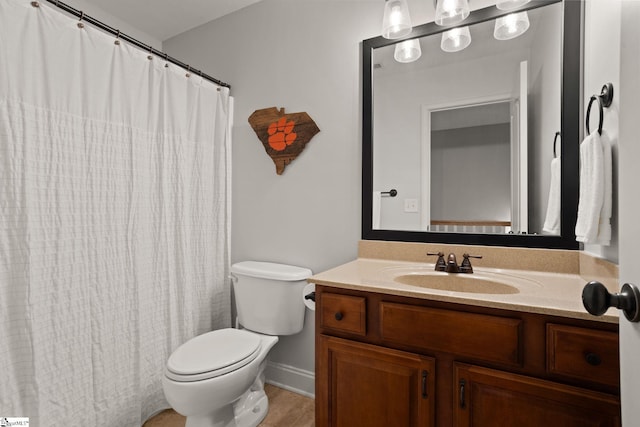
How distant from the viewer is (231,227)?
2.20 m

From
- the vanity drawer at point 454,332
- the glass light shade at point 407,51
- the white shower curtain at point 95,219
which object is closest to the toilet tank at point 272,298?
the white shower curtain at point 95,219

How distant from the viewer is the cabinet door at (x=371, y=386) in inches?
42.0

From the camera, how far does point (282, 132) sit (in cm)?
197

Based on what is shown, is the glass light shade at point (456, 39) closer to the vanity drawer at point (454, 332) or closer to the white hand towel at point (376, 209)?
the white hand towel at point (376, 209)

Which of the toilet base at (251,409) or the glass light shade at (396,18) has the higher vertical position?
the glass light shade at (396,18)

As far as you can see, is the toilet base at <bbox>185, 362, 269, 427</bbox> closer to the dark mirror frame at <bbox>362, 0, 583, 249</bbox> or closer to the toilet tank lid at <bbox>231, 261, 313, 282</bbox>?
the toilet tank lid at <bbox>231, 261, 313, 282</bbox>

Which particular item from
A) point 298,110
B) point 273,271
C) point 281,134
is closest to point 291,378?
point 273,271

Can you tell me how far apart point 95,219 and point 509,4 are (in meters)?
2.06

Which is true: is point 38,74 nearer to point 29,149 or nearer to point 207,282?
point 29,149

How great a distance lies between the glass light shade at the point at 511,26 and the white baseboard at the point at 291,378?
6.65 ft

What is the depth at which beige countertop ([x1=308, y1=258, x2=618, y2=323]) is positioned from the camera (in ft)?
2.97

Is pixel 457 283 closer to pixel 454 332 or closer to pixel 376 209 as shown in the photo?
pixel 454 332

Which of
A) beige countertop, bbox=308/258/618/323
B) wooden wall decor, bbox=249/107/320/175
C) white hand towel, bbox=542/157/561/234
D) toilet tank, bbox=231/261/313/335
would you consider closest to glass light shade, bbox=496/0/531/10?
white hand towel, bbox=542/157/561/234

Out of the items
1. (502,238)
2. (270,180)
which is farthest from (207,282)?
(502,238)
